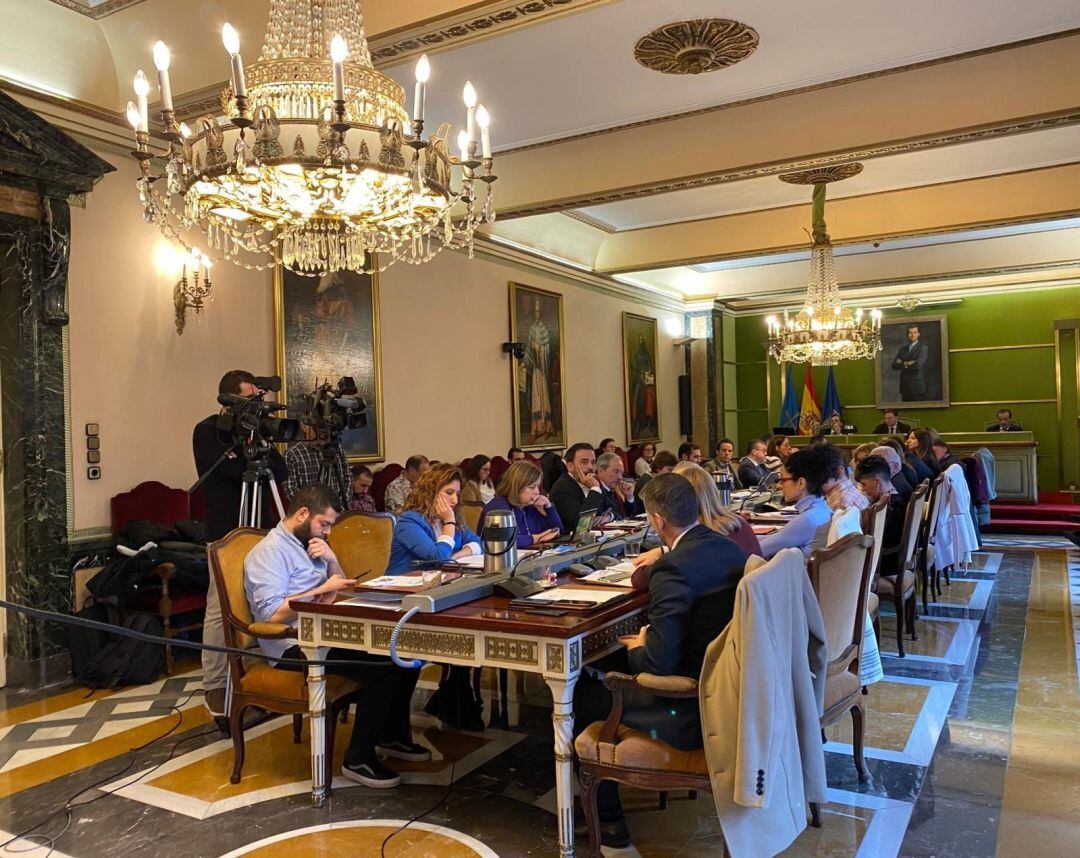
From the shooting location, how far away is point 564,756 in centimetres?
281

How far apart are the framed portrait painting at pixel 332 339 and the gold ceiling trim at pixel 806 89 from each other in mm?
1833

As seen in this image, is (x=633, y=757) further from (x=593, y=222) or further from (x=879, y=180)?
(x=593, y=222)

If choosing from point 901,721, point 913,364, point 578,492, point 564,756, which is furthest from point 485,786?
point 913,364

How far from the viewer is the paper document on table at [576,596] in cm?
307

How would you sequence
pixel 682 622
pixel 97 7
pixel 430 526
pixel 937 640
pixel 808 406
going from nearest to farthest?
pixel 682 622 < pixel 430 526 < pixel 97 7 < pixel 937 640 < pixel 808 406

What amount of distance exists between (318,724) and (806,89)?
5.41m

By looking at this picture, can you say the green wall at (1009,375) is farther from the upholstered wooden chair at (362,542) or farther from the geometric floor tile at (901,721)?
the upholstered wooden chair at (362,542)

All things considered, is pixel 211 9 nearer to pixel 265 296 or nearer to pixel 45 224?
pixel 45 224

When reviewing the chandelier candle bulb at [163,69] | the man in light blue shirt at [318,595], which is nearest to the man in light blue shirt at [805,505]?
the man in light blue shirt at [318,595]

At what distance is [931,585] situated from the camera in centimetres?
748

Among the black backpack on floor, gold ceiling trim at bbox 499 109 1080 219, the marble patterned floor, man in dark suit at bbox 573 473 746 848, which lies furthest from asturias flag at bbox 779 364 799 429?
man in dark suit at bbox 573 473 746 848

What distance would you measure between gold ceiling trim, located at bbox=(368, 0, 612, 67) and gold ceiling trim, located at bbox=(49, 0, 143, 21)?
1.79m

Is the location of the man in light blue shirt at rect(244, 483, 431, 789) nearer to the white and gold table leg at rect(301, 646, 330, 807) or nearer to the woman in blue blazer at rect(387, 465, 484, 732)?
the white and gold table leg at rect(301, 646, 330, 807)

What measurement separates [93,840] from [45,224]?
3.69 m
